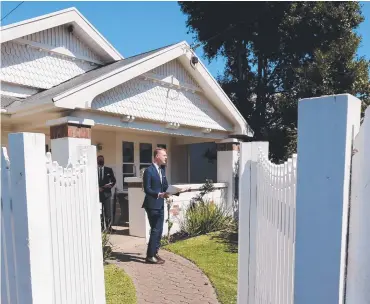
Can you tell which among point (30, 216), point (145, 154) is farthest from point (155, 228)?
point (145, 154)

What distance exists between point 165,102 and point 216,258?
4363 millimetres

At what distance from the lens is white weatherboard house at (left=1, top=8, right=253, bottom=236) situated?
6957 mm

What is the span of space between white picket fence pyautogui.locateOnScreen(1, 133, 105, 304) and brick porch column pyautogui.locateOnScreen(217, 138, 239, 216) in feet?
24.5

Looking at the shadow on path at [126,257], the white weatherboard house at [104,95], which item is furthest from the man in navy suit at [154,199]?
the white weatherboard house at [104,95]

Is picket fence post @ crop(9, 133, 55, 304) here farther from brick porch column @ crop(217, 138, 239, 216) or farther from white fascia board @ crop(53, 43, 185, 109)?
brick porch column @ crop(217, 138, 239, 216)

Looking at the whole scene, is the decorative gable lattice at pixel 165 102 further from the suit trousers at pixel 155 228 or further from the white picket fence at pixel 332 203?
the white picket fence at pixel 332 203

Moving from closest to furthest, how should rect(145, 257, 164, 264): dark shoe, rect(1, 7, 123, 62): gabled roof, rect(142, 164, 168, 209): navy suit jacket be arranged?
rect(142, 164, 168, 209): navy suit jacket, rect(145, 257, 164, 264): dark shoe, rect(1, 7, 123, 62): gabled roof

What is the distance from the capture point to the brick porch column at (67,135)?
6.68 metres

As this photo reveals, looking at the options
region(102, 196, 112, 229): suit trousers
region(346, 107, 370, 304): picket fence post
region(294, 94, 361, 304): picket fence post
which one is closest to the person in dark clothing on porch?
region(102, 196, 112, 229): suit trousers

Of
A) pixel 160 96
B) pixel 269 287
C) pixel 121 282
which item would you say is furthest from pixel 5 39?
pixel 269 287

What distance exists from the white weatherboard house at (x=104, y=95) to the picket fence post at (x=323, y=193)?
18.7 ft

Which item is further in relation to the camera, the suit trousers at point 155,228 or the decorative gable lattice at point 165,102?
the decorative gable lattice at point 165,102

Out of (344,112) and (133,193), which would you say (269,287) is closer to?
(344,112)

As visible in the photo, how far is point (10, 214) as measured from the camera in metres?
2.49
